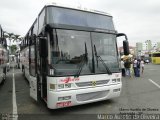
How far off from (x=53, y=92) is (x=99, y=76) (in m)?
1.67

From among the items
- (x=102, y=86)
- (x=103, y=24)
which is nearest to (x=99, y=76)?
(x=102, y=86)

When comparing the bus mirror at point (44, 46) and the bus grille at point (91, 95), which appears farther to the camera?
the bus grille at point (91, 95)

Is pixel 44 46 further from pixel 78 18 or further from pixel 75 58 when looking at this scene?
pixel 78 18

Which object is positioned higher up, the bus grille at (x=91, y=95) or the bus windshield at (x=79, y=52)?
the bus windshield at (x=79, y=52)

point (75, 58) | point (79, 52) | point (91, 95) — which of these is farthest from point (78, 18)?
point (91, 95)

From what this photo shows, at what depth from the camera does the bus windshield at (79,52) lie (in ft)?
19.5

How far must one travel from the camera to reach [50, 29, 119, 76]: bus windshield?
5934 mm

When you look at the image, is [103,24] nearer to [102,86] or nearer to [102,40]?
[102,40]

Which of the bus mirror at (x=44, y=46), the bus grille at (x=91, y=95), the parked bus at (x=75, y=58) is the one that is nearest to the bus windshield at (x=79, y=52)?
the parked bus at (x=75, y=58)

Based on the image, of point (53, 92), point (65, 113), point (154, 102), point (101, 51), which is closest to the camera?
point (53, 92)

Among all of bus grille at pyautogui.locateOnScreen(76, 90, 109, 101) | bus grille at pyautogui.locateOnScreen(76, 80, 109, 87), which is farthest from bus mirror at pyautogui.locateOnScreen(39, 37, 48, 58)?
bus grille at pyautogui.locateOnScreen(76, 90, 109, 101)

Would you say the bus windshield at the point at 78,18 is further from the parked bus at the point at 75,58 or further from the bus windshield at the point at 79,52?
the bus windshield at the point at 79,52

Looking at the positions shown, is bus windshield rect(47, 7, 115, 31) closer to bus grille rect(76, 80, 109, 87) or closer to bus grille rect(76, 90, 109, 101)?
bus grille rect(76, 80, 109, 87)

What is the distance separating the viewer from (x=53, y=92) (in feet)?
19.0
